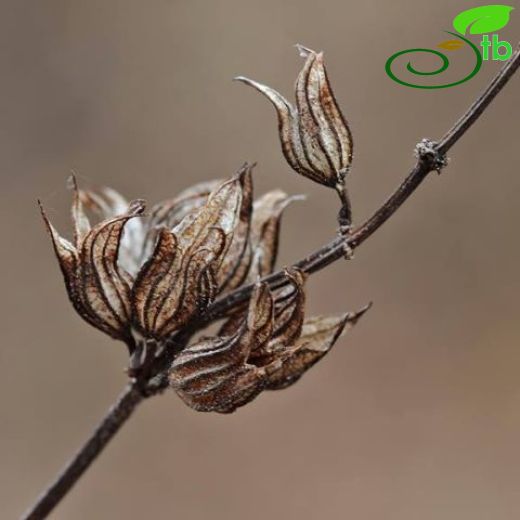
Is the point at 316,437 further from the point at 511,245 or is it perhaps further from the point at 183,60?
the point at 183,60

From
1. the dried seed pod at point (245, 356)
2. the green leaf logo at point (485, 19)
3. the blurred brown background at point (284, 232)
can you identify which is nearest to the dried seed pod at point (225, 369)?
the dried seed pod at point (245, 356)

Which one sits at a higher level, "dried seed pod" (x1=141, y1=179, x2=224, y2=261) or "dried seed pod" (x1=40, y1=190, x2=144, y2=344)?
"dried seed pod" (x1=141, y1=179, x2=224, y2=261)

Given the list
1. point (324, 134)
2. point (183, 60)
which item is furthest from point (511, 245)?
point (324, 134)

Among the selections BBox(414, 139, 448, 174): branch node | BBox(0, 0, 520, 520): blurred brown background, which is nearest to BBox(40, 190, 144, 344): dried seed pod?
BBox(414, 139, 448, 174): branch node

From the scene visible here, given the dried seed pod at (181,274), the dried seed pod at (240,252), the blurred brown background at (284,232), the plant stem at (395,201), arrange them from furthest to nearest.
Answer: the blurred brown background at (284,232)
the dried seed pod at (240,252)
the dried seed pod at (181,274)
the plant stem at (395,201)

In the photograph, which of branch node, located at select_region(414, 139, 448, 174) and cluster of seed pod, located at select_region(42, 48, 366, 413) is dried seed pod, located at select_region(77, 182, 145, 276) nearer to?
cluster of seed pod, located at select_region(42, 48, 366, 413)

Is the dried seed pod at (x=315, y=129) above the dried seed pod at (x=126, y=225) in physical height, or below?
above

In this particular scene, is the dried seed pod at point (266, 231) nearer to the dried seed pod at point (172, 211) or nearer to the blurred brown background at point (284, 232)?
the dried seed pod at point (172, 211)
